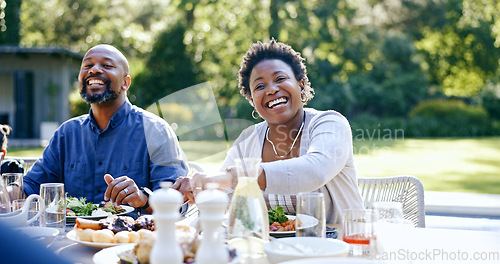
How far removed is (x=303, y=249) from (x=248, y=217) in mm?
169

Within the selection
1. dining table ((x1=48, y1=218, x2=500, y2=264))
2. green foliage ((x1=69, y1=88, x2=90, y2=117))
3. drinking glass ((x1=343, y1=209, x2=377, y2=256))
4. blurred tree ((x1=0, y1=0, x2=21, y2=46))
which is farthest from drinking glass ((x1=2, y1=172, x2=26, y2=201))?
blurred tree ((x1=0, y1=0, x2=21, y2=46))

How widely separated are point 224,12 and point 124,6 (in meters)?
11.1

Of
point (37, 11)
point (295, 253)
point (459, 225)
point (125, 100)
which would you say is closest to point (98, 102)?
point (125, 100)

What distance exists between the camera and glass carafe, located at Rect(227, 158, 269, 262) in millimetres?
1225

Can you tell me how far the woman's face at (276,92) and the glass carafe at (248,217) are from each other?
→ 1.11 m

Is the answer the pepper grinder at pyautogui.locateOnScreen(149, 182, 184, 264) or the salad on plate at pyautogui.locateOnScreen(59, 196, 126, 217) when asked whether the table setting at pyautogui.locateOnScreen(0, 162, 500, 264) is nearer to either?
the pepper grinder at pyautogui.locateOnScreen(149, 182, 184, 264)

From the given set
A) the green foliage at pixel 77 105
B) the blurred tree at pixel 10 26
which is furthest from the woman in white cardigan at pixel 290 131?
the blurred tree at pixel 10 26

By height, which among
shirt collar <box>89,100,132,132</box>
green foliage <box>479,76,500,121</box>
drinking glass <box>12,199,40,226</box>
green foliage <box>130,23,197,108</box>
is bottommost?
drinking glass <box>12,199,40,226</box>

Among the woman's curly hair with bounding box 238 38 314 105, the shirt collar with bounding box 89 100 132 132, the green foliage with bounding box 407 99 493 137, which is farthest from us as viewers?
the green foliage with bounding box 407 99 493 137

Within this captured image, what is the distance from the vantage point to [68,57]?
559 inches

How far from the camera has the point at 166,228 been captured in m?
0.98

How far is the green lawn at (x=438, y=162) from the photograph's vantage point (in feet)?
28.2

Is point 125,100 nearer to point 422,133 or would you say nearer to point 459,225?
point 459,225

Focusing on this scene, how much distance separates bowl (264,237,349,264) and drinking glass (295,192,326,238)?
0.04 m
